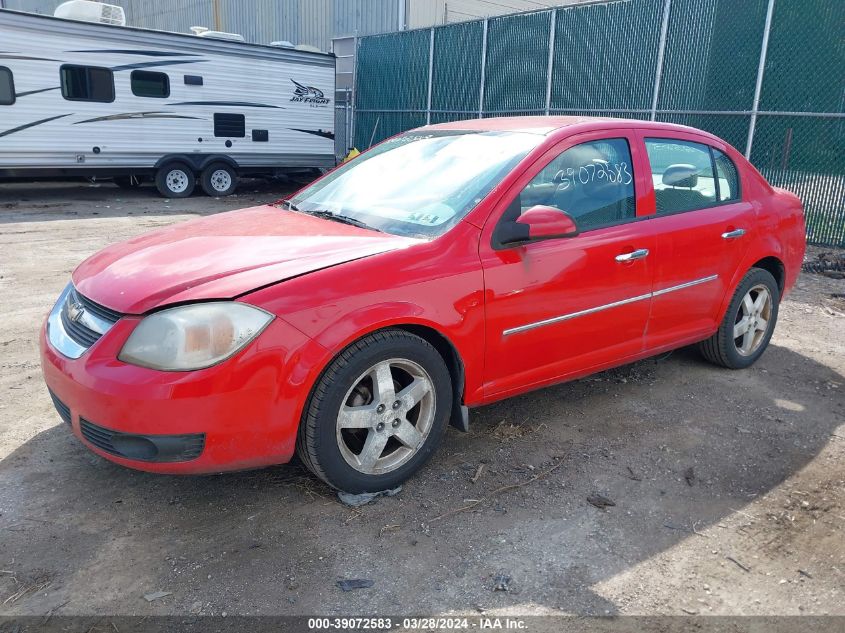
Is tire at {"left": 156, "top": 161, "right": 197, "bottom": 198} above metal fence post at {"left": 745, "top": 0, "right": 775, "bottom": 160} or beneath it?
beneath

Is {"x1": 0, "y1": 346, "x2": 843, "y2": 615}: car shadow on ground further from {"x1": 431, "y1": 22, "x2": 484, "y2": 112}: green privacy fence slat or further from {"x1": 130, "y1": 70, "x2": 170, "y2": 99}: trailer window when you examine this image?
{"x1": 431, "y1": 22, "x2": 484, "y2": 112}: green privacy fence slat

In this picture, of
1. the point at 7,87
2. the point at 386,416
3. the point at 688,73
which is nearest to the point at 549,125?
Result: the point at 386,416

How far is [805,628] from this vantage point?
250cm

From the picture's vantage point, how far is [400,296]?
3.06m

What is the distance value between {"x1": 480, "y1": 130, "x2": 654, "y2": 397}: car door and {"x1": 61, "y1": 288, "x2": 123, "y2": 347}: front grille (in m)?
1.67

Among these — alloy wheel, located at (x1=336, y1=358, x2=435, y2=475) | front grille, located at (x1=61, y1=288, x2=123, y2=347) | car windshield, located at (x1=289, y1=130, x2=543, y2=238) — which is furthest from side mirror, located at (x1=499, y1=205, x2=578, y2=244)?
front grille, located at (x1=61, y1=288, x2=123, y2=347)

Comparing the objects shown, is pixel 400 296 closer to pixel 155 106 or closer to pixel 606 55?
pixel 606 55

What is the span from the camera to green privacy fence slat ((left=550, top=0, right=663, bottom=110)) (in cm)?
1164

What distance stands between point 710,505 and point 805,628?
2.63 feet

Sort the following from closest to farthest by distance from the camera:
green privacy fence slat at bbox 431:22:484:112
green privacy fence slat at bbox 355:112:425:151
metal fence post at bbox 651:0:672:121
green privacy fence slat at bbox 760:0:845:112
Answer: green privacy fence slat at bbox 760:0:845:112 → metal fence post at bbox 651:0:672:121 → green privacy fence slat at bbox 431:22:484:112 → green privacy fence slat at bbox 355:112:425:151

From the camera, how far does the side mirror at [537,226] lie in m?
3.34

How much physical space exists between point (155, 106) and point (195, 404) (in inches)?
524

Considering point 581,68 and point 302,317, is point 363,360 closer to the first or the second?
point 302,317

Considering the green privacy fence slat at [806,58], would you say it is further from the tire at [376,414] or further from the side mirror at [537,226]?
the tire at [376,414]
